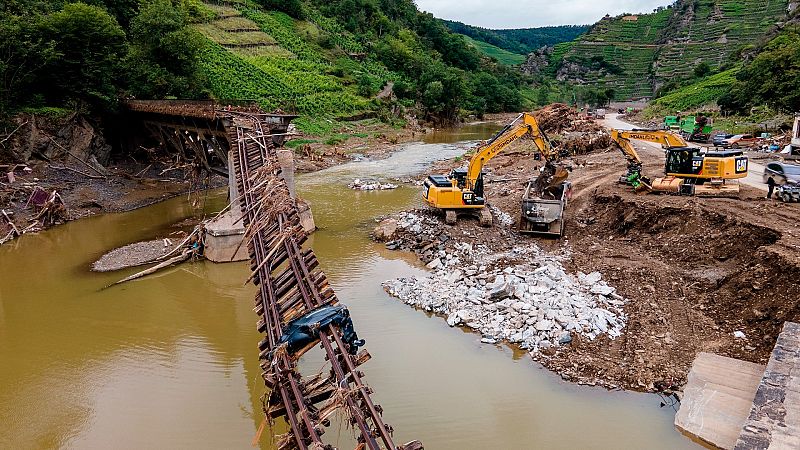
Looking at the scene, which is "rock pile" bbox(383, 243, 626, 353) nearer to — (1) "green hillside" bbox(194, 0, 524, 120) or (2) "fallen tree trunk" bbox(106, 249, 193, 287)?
(2) "fallen tree trunk" bbox(106, 249, 193, 287)

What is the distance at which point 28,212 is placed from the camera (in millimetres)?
25578

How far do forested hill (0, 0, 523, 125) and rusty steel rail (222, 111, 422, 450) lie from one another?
905 inches

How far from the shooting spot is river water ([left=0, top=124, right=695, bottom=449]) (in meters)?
10.5

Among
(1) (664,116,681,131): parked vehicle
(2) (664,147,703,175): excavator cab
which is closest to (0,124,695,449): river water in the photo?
(2) (664,147,703,175): excavator cab

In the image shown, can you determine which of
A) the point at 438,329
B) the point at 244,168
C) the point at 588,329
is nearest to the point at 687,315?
the point at 588,329

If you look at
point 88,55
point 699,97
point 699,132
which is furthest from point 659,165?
point 699,97

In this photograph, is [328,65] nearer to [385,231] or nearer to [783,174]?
[385,231]

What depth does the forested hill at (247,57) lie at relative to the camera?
100 feet

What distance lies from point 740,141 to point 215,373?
115 feet

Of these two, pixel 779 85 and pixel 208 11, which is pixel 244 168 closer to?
pixel 779 85

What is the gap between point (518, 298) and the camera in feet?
48.0

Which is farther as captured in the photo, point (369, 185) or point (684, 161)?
point (369, 185)

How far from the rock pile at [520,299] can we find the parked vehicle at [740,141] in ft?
73.7

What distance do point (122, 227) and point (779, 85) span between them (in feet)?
146
